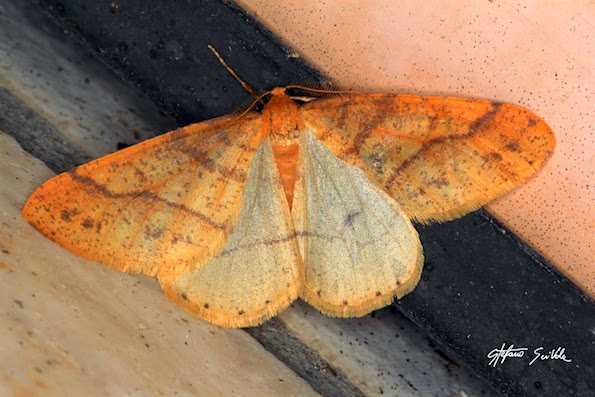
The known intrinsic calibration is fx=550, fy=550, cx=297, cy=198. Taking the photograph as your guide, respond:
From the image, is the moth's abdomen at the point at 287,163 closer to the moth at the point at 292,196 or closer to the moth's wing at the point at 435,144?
the moth at the point at 292,196

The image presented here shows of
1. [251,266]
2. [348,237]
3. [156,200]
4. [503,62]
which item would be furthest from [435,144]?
[156,200]

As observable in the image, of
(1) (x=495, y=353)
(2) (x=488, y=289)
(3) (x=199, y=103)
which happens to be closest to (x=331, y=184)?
(3) (x=199, y=103)

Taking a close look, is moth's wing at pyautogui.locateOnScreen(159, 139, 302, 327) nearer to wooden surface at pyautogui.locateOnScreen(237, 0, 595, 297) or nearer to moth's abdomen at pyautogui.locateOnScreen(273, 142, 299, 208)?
moth's abdomen at pyautogui.locateOnScreen(273, 142, 299, 208)

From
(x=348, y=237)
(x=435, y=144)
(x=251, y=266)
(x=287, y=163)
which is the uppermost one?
(x=435, y=144)

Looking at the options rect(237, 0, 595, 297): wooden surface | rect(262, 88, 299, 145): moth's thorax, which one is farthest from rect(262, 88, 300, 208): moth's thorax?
rect(237, 0, 595, 297): wooden surface

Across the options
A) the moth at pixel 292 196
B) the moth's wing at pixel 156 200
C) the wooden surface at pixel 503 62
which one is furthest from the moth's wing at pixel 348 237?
the wooden surface at pixel 503 62

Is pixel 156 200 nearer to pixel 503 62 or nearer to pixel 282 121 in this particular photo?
pixel 282 121
